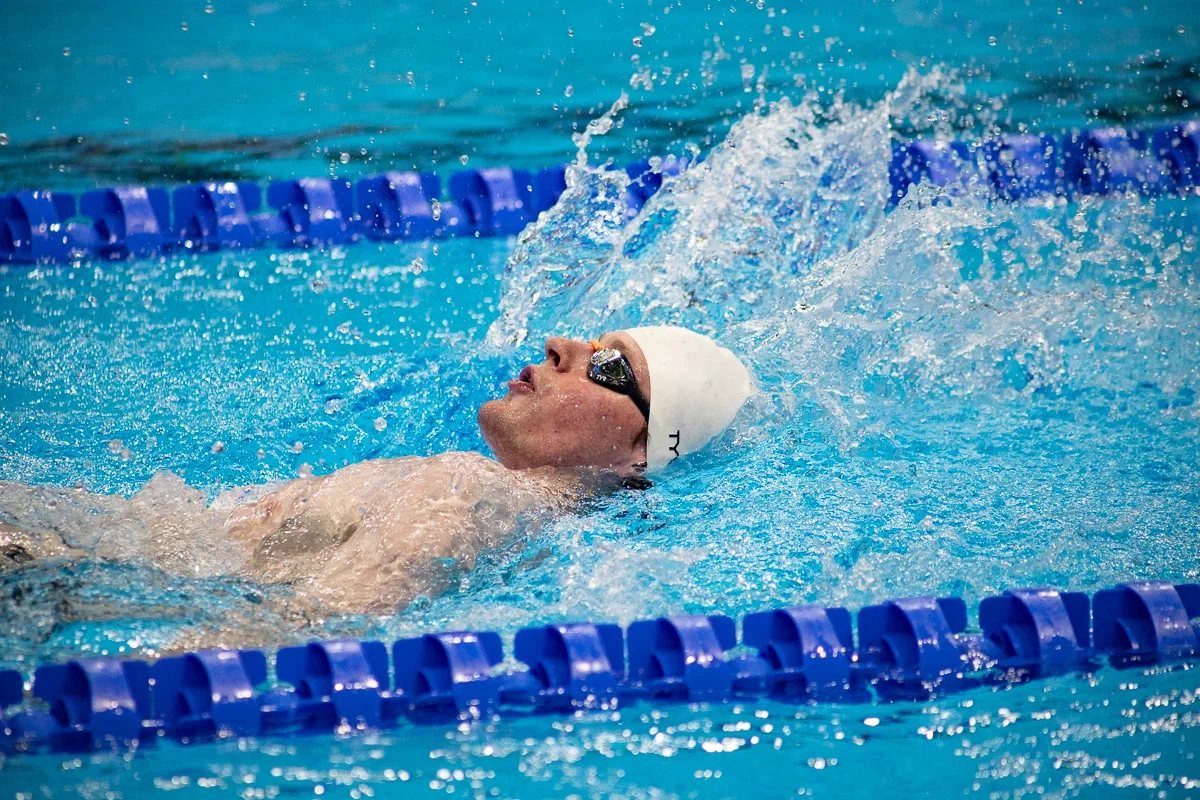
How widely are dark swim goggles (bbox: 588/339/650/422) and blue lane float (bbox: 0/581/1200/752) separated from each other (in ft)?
2.06

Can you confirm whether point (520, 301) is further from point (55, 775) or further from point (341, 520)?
point (55, 775)

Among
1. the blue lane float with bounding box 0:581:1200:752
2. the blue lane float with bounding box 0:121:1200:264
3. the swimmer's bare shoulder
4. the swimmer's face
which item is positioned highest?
the blue lane float with bounding box 0:121:1200:264

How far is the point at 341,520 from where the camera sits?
2.41 meters

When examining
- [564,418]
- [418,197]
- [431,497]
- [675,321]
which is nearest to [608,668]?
[431,497]

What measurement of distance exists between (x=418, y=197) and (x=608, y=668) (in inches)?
102

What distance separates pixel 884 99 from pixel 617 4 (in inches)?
61.4

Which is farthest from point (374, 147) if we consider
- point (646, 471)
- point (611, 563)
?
point (611, 563)

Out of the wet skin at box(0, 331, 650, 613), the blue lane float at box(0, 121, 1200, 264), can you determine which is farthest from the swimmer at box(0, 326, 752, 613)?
the blue lane float at box(0, 121, 1200, 264)

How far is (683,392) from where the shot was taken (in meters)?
2.66

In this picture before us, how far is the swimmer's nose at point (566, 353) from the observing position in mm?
2613

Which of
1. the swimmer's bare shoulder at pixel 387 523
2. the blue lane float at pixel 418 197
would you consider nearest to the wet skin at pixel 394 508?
the swimmer's bare shoulder at pixel 387 523

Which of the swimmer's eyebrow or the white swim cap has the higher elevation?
the swimmer's eyebrow

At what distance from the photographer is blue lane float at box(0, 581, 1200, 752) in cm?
191

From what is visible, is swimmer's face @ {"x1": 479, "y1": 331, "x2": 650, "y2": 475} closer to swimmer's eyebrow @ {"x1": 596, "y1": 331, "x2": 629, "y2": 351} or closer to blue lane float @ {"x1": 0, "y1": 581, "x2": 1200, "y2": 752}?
swimmer's eyebrow @ {"x1": 596, "y1": 331, "x2": 629, "y2": 351}
